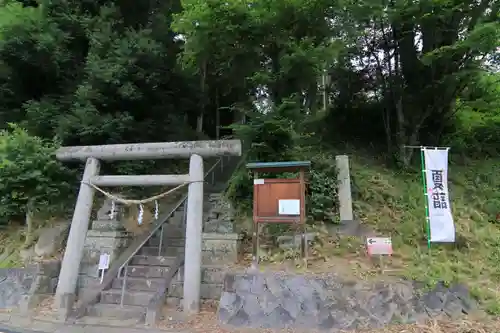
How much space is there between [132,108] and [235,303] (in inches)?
256

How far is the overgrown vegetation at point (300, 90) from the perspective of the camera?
26.8ft

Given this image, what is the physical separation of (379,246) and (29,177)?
8.13 metres

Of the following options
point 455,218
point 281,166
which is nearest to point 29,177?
point 281,166

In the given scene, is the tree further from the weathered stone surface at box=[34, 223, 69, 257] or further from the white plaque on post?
the white plaque on post

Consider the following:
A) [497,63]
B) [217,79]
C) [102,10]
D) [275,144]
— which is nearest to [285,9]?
[275,144]

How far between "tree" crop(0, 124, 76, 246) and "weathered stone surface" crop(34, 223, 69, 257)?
44 centimetres

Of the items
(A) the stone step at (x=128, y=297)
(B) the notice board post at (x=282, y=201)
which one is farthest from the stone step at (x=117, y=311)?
(B) the notice board post at (x=282, y=201)

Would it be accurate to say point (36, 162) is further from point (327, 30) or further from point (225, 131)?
point (225, 131)

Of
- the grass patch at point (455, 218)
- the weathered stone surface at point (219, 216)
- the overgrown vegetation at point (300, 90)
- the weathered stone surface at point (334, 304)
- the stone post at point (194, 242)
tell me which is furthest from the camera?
the weathered stone surface at point (219, 216)

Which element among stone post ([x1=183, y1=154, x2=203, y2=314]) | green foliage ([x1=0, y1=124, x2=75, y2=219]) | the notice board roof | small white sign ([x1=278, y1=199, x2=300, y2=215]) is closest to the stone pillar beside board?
green foliage ([x1=0, y1=124, x2=75, y2=219])

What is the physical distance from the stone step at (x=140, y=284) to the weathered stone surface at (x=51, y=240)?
7.98 feet

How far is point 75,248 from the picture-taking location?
7535 millimetres

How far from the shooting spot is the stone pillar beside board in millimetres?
8102

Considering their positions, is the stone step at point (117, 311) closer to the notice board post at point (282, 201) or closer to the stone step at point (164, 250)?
the stone step at point (164, 250)
